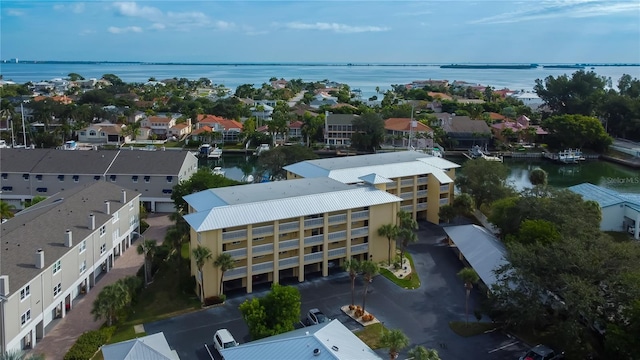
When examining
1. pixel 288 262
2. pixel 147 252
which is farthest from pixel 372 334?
pixel 147 252

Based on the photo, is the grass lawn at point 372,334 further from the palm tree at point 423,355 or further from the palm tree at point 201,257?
the palm tree at point 201,257

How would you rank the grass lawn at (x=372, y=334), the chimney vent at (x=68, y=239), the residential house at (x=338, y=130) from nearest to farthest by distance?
1. the grass lawn at (x=372, y=334)
2. the chimney vent at (x=68, y=239)
3. the residential house at (x=338, y=130)

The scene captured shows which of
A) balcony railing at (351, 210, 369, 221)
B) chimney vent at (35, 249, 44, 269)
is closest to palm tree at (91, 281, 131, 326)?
chimney vent at (35, 249, 44, 269)

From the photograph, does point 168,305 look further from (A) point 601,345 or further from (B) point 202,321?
(A) point 601,345

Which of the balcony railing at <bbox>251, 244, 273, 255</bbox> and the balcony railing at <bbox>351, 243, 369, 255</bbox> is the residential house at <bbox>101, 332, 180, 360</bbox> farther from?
the balcony railing at <bbox>351, 243, 369, 255</bbox>

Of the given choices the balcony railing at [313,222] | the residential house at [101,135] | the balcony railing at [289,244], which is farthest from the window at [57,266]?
the residential house at [101,135]

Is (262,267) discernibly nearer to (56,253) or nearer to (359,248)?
(359,248)
